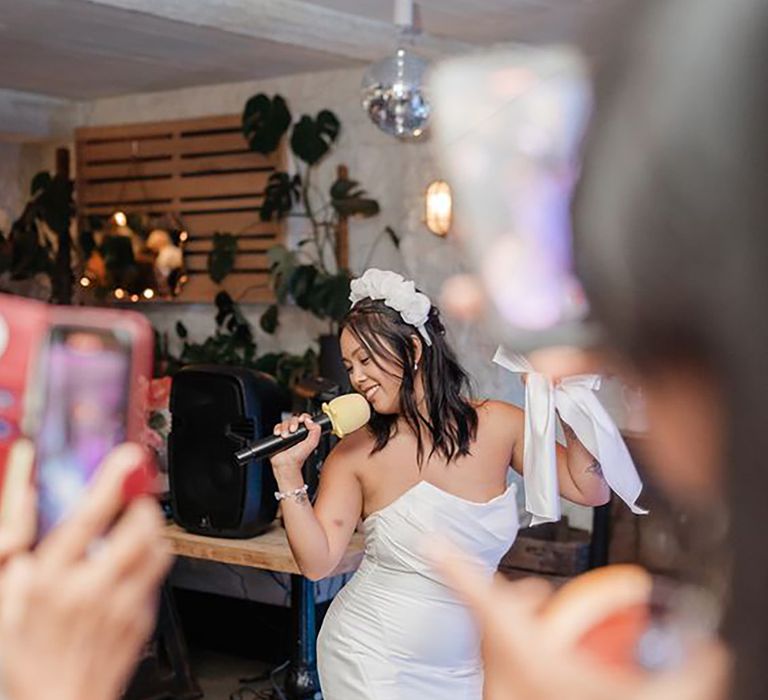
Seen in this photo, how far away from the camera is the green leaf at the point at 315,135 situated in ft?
19.1

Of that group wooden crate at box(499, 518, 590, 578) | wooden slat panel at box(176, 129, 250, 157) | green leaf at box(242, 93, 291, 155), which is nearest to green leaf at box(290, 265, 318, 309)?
green leaf at box(242, 93, 291, 155)

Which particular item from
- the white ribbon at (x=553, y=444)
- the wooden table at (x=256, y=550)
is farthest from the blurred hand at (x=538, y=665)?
the wooden table at (x=256, y=550)

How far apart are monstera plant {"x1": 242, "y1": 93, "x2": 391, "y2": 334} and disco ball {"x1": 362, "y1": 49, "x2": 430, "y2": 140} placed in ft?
5.08

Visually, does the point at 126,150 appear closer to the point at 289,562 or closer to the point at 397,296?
the point at 289,562

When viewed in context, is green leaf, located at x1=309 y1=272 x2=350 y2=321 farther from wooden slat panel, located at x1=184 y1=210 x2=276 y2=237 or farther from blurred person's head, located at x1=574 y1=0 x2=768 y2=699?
blurred person's head, located at x1=574 y1=0 x2=768 y2=699

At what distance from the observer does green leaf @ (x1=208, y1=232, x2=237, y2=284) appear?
20.3 ft

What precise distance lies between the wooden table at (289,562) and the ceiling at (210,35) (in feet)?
5.79

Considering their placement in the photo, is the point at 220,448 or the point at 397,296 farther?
Answer: the point at 220,448

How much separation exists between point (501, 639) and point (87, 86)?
631cm

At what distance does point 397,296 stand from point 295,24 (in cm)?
231

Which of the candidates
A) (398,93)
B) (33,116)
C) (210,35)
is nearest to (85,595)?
(398,93)

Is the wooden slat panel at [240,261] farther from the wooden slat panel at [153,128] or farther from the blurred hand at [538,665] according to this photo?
the blurred hand at [538,665]

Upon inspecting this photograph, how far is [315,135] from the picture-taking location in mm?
5848

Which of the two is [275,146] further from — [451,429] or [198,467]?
[451,429]
